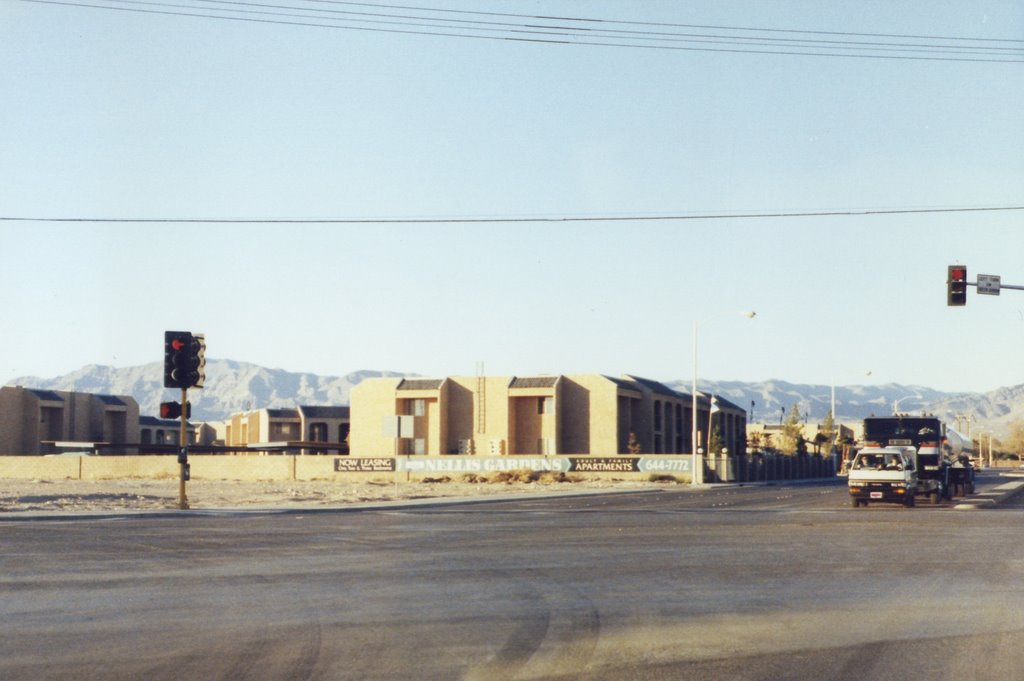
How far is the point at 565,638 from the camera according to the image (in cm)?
1055

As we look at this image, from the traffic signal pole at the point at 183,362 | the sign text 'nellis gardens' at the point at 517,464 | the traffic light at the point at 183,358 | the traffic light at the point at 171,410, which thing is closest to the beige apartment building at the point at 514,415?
the sign text 'nellis gardens' at the point at 517,464

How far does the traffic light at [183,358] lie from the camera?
A: 30.0 meters

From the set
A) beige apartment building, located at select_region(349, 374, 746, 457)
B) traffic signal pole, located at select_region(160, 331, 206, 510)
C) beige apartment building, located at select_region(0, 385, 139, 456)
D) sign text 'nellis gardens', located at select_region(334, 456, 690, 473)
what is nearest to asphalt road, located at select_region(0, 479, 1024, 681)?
traffic signal pole, located at select_region(160, 331, 206, 510)

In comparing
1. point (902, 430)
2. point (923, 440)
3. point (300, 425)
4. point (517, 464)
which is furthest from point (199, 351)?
point (300, 425)

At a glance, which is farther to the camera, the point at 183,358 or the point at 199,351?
the point at 199,351

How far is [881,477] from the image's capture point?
36.2 meters

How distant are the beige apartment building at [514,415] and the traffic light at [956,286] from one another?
58.0 m

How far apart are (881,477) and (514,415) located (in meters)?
58.5

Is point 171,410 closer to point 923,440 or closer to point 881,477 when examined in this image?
→ point 881,477

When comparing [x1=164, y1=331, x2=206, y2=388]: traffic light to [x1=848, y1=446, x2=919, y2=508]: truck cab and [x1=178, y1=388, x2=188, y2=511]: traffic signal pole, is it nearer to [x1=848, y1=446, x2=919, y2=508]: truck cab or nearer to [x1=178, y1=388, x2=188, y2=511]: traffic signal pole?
[x1=178, y1=388, x2=188, y2=511]: traffic signal pole

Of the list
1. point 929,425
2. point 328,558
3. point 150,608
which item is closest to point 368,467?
point 929,425

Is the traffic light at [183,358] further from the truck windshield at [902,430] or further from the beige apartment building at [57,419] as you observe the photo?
the beige apartment building at [57,419]

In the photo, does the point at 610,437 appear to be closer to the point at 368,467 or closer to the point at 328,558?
the point at 368,467

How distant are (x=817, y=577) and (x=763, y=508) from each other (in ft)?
66.7
